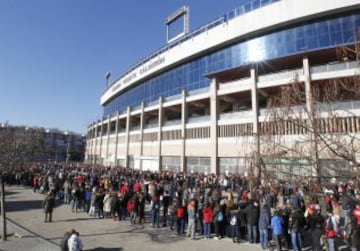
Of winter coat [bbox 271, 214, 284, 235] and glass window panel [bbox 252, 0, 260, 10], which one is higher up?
glass window panel [bbox 252, 0, 260, 10]

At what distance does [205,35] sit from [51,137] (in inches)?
4128

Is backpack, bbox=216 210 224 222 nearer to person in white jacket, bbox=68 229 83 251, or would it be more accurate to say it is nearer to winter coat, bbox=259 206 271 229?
winter coat, bbox=259 206 271 229

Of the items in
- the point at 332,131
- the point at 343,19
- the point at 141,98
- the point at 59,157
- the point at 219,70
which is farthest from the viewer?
the point at 59,157

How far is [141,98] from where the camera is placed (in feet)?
194

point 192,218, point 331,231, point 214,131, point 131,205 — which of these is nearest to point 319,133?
point 331,231

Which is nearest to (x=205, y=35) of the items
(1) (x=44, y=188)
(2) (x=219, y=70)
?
(2) (x=219, y=70)

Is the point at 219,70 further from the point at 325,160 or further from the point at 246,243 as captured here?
the point at 325,160

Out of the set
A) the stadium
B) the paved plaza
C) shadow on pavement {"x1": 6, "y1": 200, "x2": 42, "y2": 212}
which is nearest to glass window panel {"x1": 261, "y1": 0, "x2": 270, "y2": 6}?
the stadium

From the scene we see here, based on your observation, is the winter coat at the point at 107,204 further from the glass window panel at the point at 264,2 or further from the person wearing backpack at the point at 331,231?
the glass window panel at the point at 264,2

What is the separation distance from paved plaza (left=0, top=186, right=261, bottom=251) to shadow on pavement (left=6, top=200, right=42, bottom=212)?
5.10ft

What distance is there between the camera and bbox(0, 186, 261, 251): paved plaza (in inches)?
417

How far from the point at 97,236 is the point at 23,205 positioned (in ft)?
33.2

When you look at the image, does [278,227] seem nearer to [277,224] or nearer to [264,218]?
[277,224]

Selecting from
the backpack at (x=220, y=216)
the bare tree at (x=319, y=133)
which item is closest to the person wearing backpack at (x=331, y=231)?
the backpack at (x=220, y=216)
